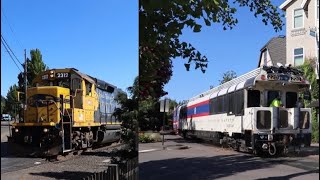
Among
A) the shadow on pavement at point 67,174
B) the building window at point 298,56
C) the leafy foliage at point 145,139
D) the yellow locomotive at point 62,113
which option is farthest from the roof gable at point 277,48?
the shadow on pavement at point 67,174

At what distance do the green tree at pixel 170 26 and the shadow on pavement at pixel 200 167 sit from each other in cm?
40

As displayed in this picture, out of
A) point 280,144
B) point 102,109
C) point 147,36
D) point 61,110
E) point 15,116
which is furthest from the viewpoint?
point 147,36

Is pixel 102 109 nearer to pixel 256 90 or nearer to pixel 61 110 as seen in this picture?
pixel 61 110

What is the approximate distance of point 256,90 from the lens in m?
1.97

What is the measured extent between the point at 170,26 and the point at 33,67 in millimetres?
911

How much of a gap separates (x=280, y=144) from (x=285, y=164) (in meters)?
0.13

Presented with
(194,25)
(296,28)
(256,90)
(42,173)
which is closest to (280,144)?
(256,90)

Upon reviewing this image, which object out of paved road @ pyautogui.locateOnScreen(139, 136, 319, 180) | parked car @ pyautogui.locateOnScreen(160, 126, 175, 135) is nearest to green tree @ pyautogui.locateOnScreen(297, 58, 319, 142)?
paved road @ pyautogui.locateOnScreen(139, 136, 319, 180)

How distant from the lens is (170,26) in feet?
8.94

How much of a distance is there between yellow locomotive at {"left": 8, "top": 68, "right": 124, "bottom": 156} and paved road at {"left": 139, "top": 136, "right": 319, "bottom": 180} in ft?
1.16

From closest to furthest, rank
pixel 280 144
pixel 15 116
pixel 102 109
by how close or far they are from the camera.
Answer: pixel 280 144
pixel 15 116
pixel 102 109

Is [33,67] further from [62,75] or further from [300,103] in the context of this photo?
[300,103]

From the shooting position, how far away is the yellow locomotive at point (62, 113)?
230 centimetres

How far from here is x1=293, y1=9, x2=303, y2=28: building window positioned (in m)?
1.88
